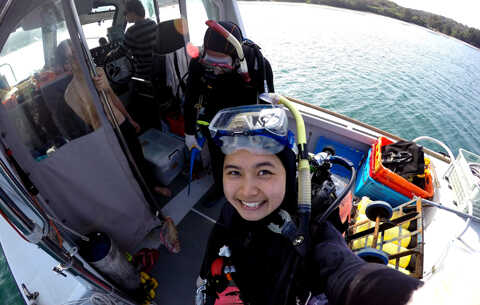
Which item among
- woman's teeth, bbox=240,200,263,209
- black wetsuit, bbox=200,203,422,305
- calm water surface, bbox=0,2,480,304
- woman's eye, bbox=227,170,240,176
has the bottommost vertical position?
calm water surface, bbox=0,2,480,304

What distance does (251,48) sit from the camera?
2266 millimetres

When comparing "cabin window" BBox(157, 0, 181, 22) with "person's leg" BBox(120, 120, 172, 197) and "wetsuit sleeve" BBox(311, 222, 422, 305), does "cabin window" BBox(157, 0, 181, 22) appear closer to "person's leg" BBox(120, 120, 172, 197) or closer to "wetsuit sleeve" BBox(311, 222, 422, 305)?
"person's leg" BBox(120, 120, 172, 197)

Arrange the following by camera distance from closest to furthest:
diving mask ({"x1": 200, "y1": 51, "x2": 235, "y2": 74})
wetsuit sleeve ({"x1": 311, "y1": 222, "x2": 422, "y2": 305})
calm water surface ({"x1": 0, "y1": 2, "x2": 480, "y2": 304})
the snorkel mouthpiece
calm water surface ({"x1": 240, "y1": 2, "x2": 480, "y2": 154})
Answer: wetsuit sleeve ({"x1": 311, "y1": 222, "x2": 422, "y2": 305}), the snorkel mouthpiece, diving mask ({"x1": 200, "y1": 51, "x2": 235, "y2": 74}), calm water surface ({"x1": 0, "y1": 2, "x2": 480, "y2": 304}), calm water surface ({"x1": 240, "y1": 2, "x2": 480, "y2": 154})

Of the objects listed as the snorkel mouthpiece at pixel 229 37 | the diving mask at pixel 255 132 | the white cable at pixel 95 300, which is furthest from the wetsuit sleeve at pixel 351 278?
the snorkel mouthpiece at pixel 229 37

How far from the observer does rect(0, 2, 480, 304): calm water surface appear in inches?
320

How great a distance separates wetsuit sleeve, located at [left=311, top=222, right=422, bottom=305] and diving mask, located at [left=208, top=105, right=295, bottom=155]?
45cm

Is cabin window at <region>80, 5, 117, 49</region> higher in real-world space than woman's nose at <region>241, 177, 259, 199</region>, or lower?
higher

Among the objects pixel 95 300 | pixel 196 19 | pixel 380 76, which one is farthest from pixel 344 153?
pixel 380 76

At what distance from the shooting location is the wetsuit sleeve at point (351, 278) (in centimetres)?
58

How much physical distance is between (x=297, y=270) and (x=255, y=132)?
1.99ft

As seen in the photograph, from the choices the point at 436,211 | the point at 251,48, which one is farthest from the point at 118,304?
the point at 436,211

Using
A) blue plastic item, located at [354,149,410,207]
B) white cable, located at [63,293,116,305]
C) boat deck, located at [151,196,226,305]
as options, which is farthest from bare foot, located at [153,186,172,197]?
blue plastic item, located at [354,149,410,207]

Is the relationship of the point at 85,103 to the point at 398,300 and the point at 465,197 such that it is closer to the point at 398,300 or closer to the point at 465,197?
the point at 398,300

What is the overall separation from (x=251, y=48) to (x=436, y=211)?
2.61m
